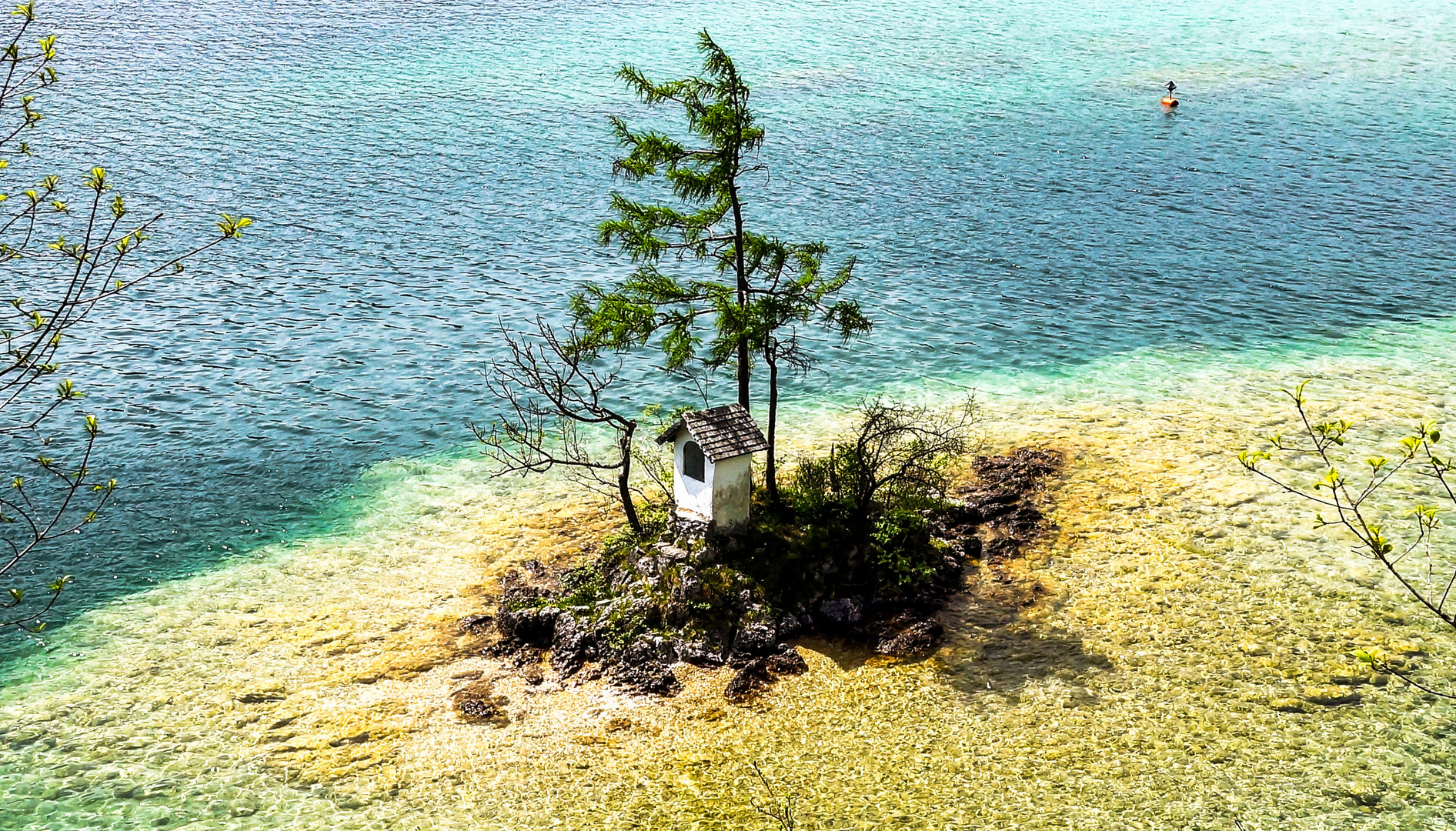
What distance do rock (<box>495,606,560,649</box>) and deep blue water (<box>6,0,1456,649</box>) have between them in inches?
230

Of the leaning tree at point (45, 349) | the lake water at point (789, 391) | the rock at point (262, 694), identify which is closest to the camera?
the leaning tree at point (45, 349)

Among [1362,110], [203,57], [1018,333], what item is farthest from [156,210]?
[1362,110]

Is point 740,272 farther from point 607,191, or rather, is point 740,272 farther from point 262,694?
point 607,191

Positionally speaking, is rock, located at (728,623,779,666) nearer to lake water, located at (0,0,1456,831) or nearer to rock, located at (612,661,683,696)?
lake water, located at (0,0,1456,831)

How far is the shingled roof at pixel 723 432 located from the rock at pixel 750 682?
10.2 ft

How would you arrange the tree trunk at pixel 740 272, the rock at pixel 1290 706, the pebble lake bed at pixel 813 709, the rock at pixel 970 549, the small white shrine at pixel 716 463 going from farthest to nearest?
the rock at pixel 970 549
the tree trunk at pixel 740 272
the small white shrine at pixel 716 463
the rock at pixel 1290 706
the pebble lake bed at pixel 813 709

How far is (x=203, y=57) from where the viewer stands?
52.0m

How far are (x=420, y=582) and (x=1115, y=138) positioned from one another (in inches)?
1384

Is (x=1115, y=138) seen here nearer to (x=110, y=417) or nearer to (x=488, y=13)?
(x=488, y=13)

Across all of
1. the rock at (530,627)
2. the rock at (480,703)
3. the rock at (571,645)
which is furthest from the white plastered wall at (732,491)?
the rock at (480,703)

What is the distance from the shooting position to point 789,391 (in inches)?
1142

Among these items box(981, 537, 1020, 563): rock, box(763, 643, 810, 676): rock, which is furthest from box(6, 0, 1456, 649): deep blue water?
box(763, 643, 810, 676): rock

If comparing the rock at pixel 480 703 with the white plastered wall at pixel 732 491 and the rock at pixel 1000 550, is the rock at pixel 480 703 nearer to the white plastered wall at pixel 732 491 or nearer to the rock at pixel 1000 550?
the white plastered wall at pixel 732 491

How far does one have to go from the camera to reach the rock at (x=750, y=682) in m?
17.9
